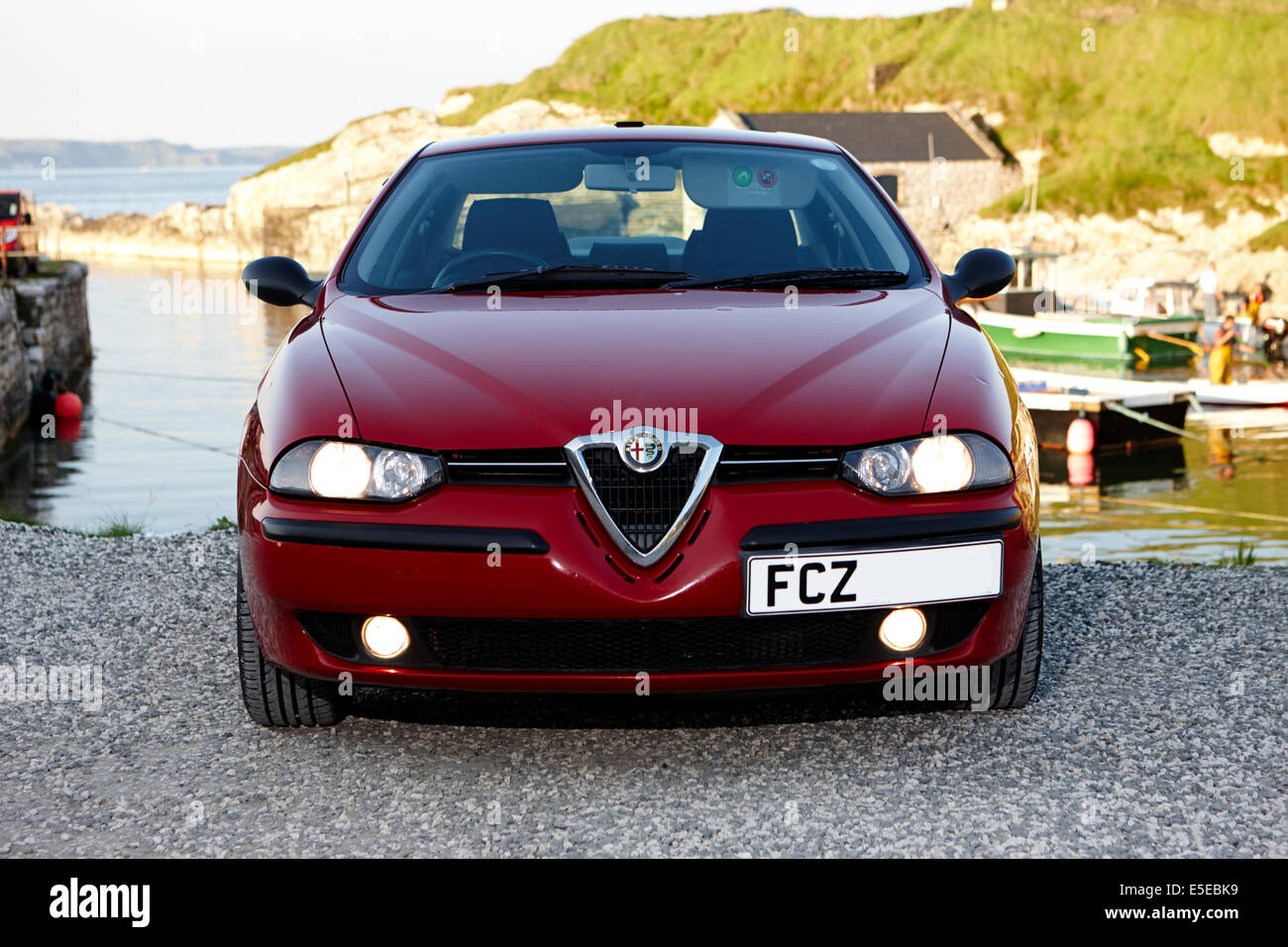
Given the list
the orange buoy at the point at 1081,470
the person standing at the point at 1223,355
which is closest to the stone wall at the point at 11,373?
the orange buoy at the point at 1081,470

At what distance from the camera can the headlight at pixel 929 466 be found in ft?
10.4

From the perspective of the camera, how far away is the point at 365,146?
415 ft

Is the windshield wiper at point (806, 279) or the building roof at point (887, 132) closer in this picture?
the windshield wiper at point (806, 279)

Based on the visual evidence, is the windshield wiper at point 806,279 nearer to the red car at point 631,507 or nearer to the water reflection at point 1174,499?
the red car at point 631,507

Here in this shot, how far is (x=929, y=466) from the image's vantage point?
10.5 ft

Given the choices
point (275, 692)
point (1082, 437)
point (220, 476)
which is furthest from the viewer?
point (1082, 437)

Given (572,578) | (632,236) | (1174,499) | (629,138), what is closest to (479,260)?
(632,236)

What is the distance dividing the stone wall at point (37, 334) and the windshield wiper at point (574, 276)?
2274 cm

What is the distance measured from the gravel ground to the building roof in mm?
68723

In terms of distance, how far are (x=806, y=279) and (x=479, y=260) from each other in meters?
0.98

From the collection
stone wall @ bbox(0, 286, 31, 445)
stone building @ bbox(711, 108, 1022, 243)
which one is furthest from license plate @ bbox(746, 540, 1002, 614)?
stone building @ bbox(711, 108, 1022, 243)

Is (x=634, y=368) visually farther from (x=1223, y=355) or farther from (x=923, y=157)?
(x=923, y=157)
